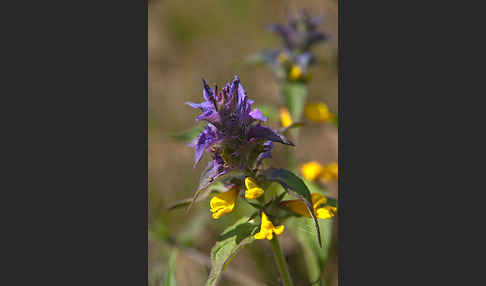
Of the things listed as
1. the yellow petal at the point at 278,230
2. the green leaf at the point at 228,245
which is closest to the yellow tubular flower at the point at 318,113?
the green leaf at the point at 228,245

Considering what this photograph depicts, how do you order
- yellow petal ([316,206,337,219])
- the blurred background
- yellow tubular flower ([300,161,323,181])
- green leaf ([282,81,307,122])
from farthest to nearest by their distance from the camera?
1. the blurred background
2. green leaf ([282,81,307,122])
3. yellow tubular flower ([300,161,323,181])
4. yellow petal ([316,206,337,219])

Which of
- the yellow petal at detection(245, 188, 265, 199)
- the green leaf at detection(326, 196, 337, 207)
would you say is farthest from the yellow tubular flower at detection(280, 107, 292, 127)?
the yellow petal at detection(245, 188, 265, 199)

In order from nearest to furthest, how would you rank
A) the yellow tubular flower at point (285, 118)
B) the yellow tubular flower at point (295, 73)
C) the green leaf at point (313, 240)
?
the green leaf at point (313, 240)
the yellow tubular flower at point (285, 118)
the yellow tubular flower at point (295, 73)

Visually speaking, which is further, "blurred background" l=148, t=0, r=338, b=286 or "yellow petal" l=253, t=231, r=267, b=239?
"blurred background" l=148, t=0, r=338, b=286

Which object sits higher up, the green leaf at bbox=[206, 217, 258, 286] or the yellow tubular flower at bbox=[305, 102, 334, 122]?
the yellow tubular flower at bbox=[305, 102, 334, 122]

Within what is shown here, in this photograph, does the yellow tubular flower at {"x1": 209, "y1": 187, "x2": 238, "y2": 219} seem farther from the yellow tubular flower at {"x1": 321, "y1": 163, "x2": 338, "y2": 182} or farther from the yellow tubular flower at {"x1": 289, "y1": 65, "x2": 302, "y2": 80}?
the yellow tubular flower at {"x1": 289, "y1": 65, "x2": 302, "y2": 80}

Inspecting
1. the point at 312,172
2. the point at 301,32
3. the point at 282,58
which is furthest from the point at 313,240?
the point at 301,32

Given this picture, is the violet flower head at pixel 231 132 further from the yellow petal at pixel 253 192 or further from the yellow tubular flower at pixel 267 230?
the yellow tubular flower at pixel 267 230
